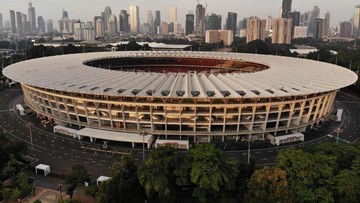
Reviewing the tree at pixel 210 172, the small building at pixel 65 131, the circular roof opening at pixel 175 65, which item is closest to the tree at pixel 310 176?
the tree at pixel 210 172

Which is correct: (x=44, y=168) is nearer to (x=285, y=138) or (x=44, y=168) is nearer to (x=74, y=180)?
(x=74, y=180)

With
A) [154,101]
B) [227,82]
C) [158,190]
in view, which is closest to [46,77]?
[154,101]

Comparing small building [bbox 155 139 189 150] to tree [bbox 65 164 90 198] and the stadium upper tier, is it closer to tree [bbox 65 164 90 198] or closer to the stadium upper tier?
the stadium upper tier

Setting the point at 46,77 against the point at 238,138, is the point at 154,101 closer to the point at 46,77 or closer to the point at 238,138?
the point at 238,138

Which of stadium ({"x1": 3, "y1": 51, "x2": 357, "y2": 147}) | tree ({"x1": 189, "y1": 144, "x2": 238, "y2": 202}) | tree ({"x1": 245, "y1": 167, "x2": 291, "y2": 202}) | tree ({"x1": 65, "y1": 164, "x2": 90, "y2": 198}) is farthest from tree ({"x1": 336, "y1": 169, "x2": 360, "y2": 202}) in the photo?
tree ({"x1": 65, "y1": 164, "x2": 90, "y2": 198})

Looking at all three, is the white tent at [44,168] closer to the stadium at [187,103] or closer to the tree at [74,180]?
the tree at [74,180]
